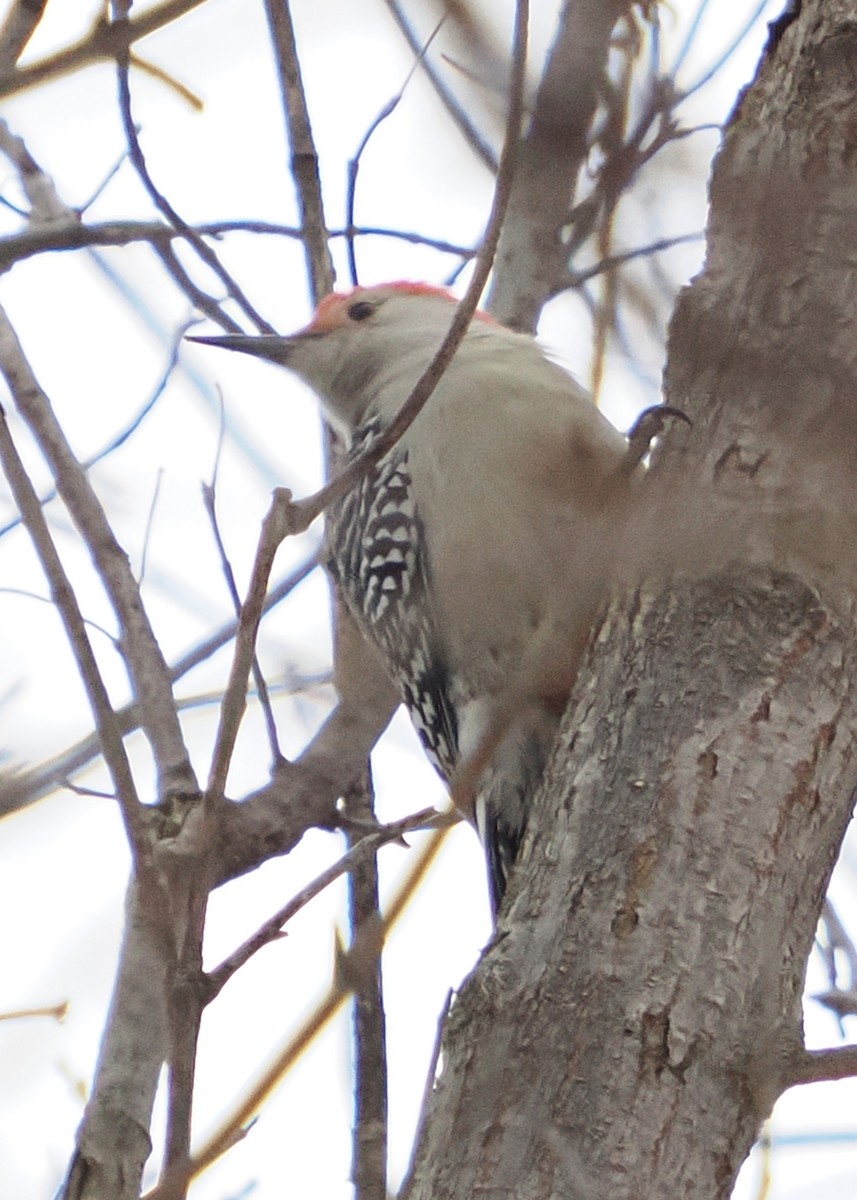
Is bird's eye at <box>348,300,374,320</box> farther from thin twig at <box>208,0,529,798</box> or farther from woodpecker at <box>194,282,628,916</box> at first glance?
thin twig at <box>208,0,529,798</box>

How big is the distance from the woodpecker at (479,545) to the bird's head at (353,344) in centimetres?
27

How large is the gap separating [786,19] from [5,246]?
127cm

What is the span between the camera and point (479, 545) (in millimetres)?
3451

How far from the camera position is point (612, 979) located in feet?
6.15

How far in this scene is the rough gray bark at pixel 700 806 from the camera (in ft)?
5.38

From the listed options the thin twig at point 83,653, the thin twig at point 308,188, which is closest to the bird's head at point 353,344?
the thin twig at point 308,188

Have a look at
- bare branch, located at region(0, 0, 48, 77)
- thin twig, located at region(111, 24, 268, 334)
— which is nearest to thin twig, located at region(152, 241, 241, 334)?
thin twig, located at region(111, 24, 268, 334)

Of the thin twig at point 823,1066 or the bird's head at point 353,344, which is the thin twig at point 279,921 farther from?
the bird's head at point 353,344

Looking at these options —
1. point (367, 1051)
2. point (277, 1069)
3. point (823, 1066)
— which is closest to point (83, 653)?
point (277, 1069)

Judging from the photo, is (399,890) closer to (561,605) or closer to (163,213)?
(561,605)

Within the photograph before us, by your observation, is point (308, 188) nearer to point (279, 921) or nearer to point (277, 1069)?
point (279, 921)

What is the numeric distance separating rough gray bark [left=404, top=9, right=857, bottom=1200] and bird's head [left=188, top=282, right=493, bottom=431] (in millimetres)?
2153

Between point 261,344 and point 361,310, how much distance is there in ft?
1.13

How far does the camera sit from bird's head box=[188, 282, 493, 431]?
4414 mm
